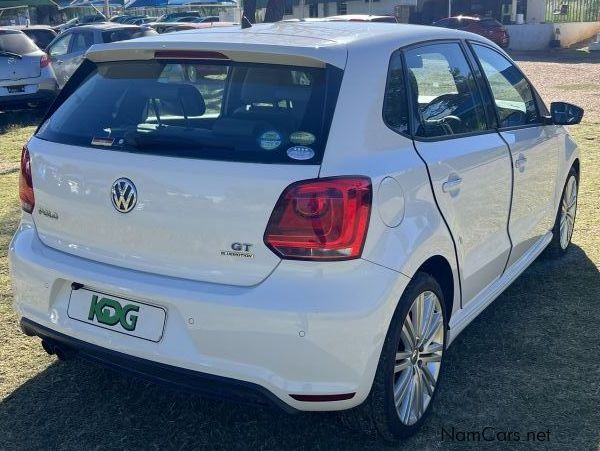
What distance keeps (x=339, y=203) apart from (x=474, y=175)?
1.11 meters

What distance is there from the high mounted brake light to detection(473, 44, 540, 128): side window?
1.72 metres

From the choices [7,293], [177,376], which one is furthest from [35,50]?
[177,376]

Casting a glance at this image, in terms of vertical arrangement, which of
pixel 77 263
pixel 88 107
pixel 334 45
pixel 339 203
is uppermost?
pixel 334 45

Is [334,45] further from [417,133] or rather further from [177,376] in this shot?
[177,376]

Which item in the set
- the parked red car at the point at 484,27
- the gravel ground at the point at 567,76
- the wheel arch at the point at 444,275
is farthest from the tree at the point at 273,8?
the wheel arch at the point at 444,275

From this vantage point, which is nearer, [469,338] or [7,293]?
[469,338]

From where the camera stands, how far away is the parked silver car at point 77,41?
1417cm

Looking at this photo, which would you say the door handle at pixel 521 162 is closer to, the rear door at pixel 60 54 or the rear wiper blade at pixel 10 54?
the rear wiper blade at pixel 10 54

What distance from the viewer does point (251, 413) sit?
3215mm

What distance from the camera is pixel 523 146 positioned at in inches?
158

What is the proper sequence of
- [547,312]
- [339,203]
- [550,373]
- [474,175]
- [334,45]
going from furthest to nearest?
1. [547,312]
2. [550,373]
3. [474,175]
4. [334,45]
5. [339,203]

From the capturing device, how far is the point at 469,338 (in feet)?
13.0

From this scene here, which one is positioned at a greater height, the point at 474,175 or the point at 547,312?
the point at 474,175

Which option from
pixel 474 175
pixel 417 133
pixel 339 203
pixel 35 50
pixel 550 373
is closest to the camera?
pixel 339 203
